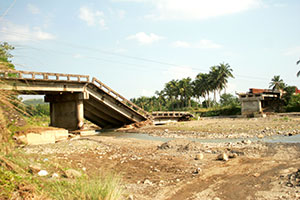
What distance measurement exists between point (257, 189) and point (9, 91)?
21.2 ft

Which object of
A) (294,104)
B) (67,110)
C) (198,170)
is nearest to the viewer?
(198,170)

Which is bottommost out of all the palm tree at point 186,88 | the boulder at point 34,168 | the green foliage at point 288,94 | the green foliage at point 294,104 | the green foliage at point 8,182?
the boulder at point 34,168

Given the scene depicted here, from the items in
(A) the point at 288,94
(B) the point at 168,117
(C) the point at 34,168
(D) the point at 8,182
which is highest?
(A) the point at 288,94

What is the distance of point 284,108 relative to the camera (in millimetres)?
43625

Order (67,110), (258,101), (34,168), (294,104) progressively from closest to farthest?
(34,168) → (67,110) → (258,101) → (294,104)

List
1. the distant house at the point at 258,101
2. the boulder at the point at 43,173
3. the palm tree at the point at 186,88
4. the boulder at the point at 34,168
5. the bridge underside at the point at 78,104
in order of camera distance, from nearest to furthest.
Result: the boulder at the point at 34,168 < the boulder at the point at 43,173 < the bridge underside at the point at 78,104 < the distant house at the point at 258,101 < the palm tree at the point at 186,88

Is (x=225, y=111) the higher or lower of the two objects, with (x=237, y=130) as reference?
higher

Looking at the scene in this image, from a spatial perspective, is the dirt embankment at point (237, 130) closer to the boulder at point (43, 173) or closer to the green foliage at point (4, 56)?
the boulder at point (43, 173)

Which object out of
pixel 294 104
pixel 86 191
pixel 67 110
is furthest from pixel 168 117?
pixel 86 191

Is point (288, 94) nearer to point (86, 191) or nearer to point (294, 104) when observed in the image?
point (294, 104)

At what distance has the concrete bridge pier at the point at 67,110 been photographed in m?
25.2

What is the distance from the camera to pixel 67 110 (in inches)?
1047

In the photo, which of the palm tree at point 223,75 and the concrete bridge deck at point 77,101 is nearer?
the concrete bridge deck at point 77,101

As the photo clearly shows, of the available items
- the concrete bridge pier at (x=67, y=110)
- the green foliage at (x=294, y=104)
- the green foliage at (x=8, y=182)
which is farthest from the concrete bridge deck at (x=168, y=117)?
the green foliage at (x=8, y=182)
